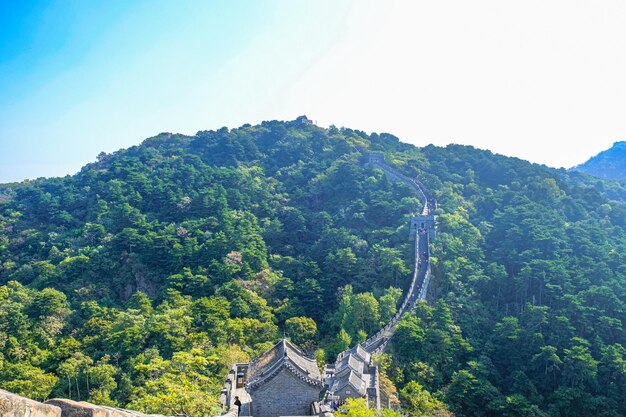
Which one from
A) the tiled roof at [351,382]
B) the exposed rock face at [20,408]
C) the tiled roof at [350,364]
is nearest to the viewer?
the exposed rock face at [20,408]

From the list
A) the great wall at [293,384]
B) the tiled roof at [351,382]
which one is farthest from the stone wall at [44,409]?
the tiled roof at [351,382]

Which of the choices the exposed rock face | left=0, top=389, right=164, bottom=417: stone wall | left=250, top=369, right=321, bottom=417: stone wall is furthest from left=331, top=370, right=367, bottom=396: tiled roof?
the exposed rock face

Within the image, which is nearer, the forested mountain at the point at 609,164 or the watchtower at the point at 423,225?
the watchtower at the point at 423,225

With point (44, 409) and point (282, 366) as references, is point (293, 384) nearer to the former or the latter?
point (282, 366)

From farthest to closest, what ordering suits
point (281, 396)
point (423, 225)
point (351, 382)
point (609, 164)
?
point (609, 164), point (423, 225), point (351, 382), point (281, 396)

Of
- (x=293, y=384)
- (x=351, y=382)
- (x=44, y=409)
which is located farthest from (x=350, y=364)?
(x=44, y=409)

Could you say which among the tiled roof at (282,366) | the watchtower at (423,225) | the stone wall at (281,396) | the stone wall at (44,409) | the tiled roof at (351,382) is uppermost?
the watchtower at (423,225)

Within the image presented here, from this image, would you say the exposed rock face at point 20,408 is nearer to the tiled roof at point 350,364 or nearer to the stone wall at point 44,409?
the stone wall at point 44,409

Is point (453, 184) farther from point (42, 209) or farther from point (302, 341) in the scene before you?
point (42, 209)
